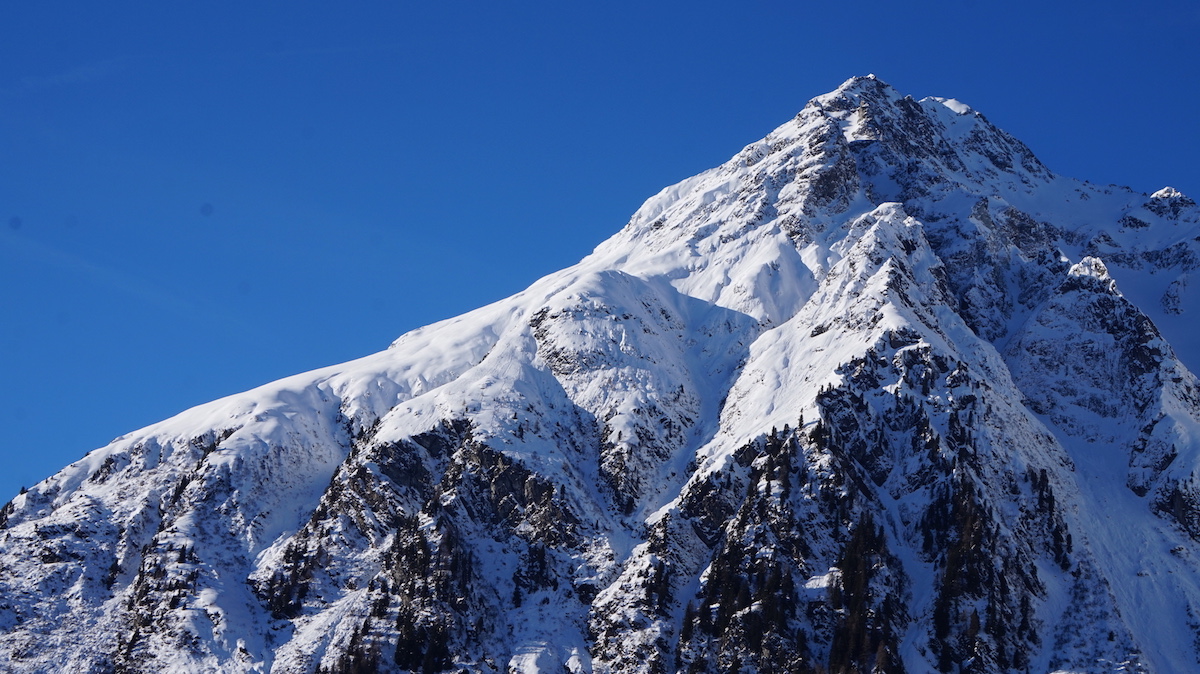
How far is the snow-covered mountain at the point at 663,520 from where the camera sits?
144 metres

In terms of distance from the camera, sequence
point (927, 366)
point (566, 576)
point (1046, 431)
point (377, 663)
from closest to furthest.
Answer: point (377, 663) < point (566, 576) < point (927, 366) < point (1046, 431)

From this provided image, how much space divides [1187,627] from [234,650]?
116075 mm

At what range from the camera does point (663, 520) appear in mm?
156625

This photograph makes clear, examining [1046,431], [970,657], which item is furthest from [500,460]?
[1046,431]

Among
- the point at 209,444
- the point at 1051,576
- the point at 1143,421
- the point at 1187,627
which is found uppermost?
the point at 209,444

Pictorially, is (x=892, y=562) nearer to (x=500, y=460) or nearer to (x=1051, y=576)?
(x=1051, y=576)

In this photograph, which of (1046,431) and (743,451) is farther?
(1046,431)

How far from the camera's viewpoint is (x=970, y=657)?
5413 inches

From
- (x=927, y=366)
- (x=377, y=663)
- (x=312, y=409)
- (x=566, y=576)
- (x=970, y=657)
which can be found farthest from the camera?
(x=312, y=409)

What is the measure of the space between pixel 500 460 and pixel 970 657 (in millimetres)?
67038

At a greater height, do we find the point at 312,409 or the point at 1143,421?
the point at 312,409

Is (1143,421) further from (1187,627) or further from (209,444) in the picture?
(209,444)

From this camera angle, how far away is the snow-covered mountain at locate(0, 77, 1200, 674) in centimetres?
14438

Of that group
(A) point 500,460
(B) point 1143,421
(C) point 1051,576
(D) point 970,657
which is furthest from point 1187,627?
(A) point 500,460
